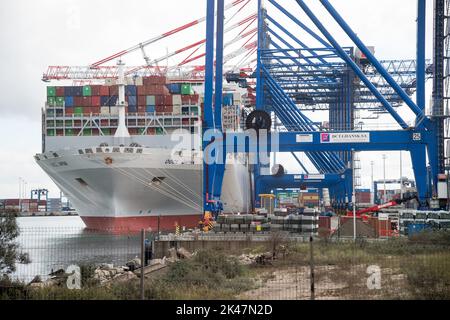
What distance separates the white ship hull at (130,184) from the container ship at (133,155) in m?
0.07

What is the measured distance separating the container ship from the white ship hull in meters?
0.07

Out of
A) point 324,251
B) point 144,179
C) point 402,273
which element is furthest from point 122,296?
point 144,179

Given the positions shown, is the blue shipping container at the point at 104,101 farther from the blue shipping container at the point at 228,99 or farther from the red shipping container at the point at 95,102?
the blue shipping container at the point at 228,99

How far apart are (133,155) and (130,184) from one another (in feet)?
7.03

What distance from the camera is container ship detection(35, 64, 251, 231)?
45125mm

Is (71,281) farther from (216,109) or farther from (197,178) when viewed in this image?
(197,178)

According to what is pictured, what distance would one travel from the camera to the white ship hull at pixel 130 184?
44.6 meters

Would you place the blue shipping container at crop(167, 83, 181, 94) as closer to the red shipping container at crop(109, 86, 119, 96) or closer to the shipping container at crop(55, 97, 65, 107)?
the red shipping container at crop(109, 86, 119, 96)

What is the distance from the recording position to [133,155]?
44.7m

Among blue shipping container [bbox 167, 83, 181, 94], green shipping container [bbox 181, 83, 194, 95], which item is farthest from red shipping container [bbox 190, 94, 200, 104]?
blue shipping container [bbox 167, 83, 181, 94]

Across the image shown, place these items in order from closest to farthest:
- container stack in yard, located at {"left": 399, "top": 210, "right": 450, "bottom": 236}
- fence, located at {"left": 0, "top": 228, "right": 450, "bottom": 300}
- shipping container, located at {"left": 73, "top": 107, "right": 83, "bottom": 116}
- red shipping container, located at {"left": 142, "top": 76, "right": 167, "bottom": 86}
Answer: fence, located at {"left": 0, "top": 228, "right": 450, "bottom": 300}
container stack in yard, located at {"left": 399, "top": 210, "right": 450, "bottom": 236}
shipping container, located at {"left": 73, "top": 107, "right": 83, "bottom": 116}
red shipping container, located at {"left": 142, "top": 76, "right": 167, "bottom": 86}

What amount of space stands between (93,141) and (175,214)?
42.6 feet

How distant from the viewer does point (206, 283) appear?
13.3 meters

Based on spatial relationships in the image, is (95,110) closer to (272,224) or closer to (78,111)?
(78,111)
